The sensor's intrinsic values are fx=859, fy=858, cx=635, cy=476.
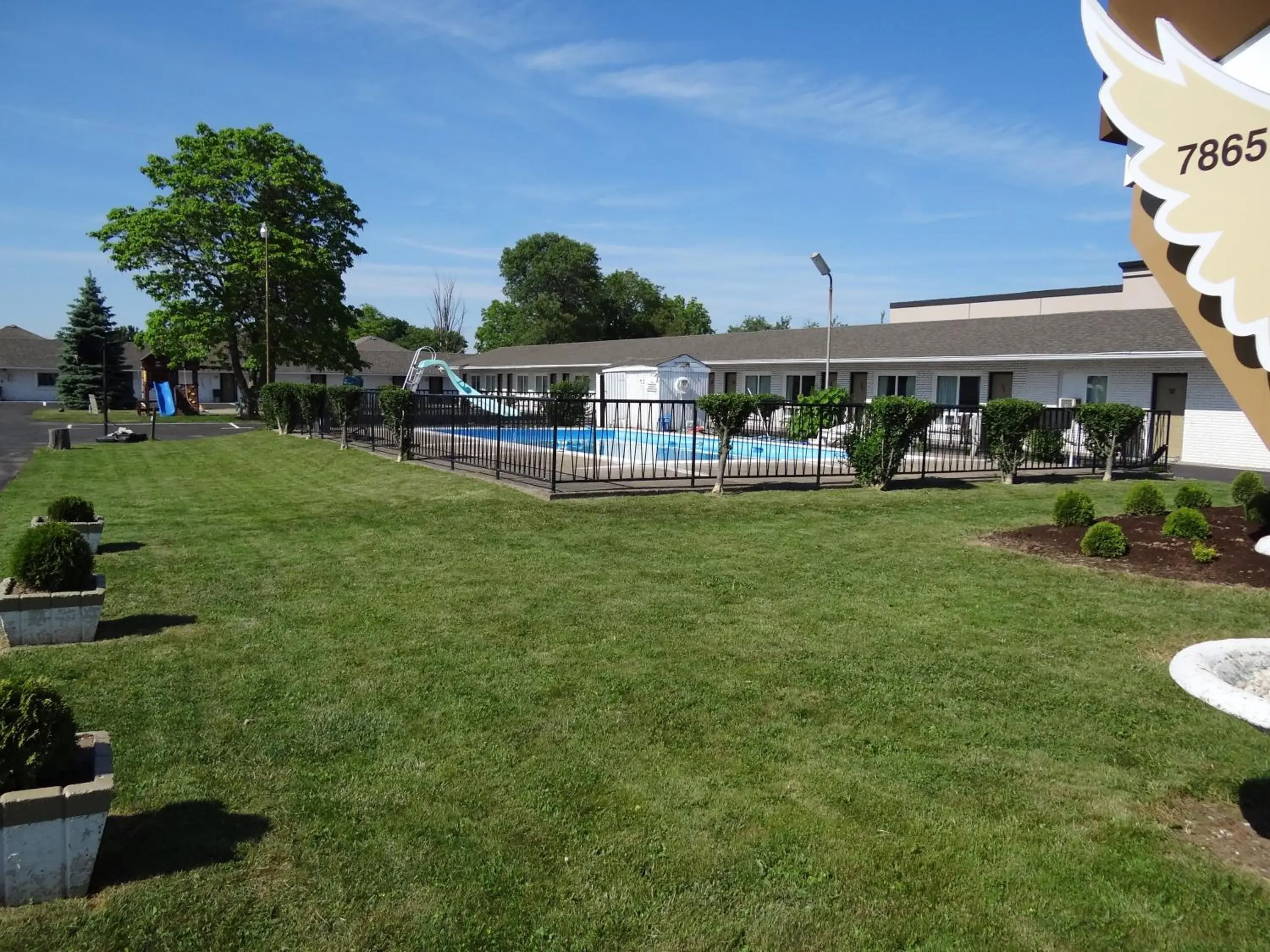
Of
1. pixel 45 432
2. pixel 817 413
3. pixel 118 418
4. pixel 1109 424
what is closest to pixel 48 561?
pixel 817 413

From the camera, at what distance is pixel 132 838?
11.5ft

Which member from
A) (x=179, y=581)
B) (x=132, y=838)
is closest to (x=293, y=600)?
(x=179, y=581)

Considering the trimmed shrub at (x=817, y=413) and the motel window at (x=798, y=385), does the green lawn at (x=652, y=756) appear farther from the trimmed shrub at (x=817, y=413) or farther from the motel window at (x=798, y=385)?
the motel window at (x=798, y=385)

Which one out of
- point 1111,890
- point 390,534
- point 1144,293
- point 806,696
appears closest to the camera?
point 1111,890

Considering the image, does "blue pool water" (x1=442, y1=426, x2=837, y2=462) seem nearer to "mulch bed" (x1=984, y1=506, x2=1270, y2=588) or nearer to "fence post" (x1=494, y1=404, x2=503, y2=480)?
"fence post" (x1=494, y1=404, x2=503, y2=480)

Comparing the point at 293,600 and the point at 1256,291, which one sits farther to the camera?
the point at 293,600

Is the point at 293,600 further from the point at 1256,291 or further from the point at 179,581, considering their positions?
the point at 1256,291

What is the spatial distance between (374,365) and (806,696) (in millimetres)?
62079

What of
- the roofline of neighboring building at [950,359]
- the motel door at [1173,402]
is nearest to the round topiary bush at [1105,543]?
the roofline of neighboring building at [950,359]

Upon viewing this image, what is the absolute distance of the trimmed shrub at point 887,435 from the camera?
49.1ft

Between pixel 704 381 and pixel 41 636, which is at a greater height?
pixel 704 381

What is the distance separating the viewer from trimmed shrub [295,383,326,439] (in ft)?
86.3

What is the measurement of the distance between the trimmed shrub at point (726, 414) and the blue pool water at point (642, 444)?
961 millimetres

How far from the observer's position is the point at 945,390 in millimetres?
27219
